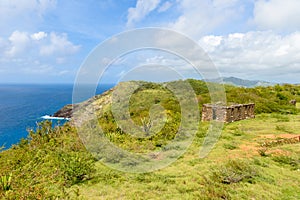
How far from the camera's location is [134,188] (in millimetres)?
6062

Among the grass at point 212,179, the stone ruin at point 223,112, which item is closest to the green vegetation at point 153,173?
the grass at point 212,179

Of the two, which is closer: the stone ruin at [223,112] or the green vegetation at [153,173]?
the green vegetation at [153,173]

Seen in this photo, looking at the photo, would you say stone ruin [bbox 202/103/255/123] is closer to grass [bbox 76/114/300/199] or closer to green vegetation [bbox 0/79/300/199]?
green vegetation [bbox 0/79/300/199]

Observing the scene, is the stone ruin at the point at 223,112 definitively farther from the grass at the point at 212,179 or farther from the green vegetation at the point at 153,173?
the grass at the point at 212,179

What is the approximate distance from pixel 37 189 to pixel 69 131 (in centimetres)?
585

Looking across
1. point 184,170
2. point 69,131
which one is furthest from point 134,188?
point 69,131

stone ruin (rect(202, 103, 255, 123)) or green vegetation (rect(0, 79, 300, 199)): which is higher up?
stone ruin (rect(202, 103, 255, 123))

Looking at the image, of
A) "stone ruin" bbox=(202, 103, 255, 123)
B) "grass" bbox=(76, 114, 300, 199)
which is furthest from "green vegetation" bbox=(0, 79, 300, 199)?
"stone ruin" bbox=(202, 103, 255, 123)

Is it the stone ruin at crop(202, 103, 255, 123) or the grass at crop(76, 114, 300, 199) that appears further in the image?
the stone ruin at crop(202, 103, 255, 123)

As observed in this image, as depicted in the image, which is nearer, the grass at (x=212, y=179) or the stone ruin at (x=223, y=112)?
the grass at (x=212, y=179)

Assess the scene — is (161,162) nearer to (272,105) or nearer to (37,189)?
(37,189)

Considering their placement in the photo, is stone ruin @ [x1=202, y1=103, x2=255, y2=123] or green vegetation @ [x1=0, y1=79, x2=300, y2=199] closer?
green vegetation @ [x1=0, y1=79, x2=300, y2=199]

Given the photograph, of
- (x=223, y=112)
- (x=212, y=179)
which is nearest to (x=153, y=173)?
(x=212, y=179)

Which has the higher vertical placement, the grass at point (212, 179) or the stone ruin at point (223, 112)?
the stone ruin at point (223, 112)
